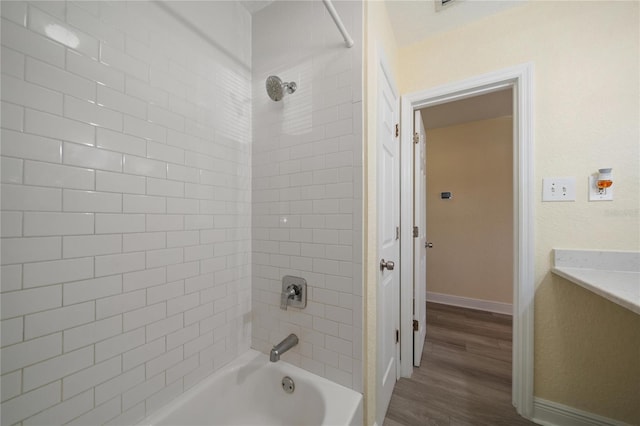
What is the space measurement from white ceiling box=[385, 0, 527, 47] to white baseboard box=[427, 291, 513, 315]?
292 cm

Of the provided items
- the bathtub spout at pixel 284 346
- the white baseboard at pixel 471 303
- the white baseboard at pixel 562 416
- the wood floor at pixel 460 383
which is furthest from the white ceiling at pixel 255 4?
the white baseboard at pixel 471 303

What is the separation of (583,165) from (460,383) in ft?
5.12

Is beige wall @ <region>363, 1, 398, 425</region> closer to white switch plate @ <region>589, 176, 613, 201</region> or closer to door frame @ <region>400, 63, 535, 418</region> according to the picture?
door frame @ <region>400, 63, 535, 418</region>

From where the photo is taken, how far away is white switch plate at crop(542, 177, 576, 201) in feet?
4.05

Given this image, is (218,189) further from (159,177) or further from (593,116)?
(593,116)

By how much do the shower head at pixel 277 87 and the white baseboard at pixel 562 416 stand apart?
223 centimetres

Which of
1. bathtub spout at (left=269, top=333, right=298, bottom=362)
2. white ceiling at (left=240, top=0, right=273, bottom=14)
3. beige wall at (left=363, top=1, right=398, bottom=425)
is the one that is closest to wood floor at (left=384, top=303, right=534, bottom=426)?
beige wall at (left=363, top=1, right=398, bottom=425)

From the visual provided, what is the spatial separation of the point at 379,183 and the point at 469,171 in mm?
2425

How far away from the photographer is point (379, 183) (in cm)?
118

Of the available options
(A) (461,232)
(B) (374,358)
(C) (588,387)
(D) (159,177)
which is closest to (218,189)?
(D) (159,177)

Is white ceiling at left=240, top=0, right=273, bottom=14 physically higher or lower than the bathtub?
higher

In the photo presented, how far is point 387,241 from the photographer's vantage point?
1.34 meters

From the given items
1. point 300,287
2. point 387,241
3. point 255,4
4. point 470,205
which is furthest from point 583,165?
point 255,4

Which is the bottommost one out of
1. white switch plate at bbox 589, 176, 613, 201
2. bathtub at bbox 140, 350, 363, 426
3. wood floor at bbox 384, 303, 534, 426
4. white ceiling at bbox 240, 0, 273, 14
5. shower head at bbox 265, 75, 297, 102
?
wood floor at bbox 384, 303, 534, 426
